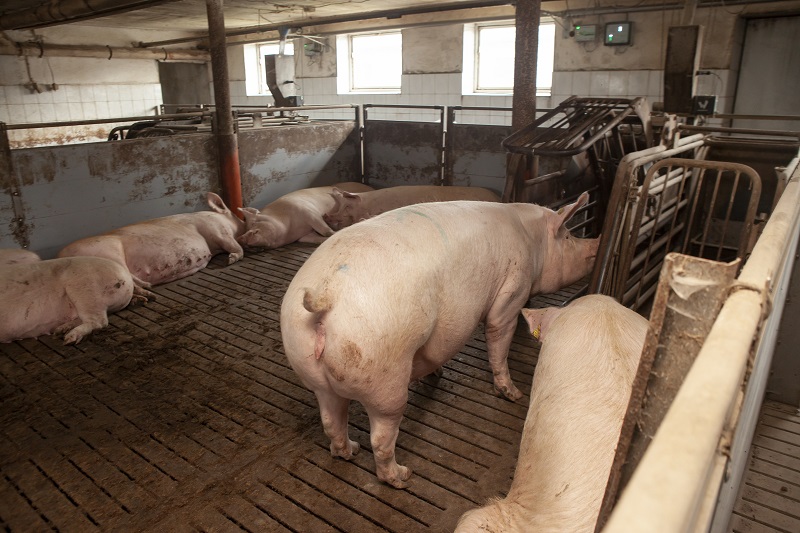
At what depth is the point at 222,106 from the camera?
7.12 metres

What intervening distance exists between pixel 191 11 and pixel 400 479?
11.2 metres

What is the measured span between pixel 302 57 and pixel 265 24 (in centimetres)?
113

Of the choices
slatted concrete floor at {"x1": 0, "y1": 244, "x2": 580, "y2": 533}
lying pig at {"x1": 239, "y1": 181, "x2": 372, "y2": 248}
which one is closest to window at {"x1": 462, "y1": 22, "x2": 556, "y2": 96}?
lying pig at {"x1": 239, "y1": 181, "x2": 372, "y2": 248}

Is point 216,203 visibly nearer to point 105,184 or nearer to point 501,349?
point 105,184

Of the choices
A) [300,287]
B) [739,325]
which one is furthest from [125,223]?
[739,325]

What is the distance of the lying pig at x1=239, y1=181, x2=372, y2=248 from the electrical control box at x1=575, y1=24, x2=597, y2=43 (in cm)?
488

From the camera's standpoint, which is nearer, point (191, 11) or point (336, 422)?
point (336, 422)

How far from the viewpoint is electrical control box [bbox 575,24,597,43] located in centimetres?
899

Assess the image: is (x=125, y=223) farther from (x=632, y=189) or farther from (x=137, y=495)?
(x=632, y=189)

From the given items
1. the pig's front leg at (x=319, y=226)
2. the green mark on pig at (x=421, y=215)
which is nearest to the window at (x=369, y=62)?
the pig's front leg at (x=319, y=226)

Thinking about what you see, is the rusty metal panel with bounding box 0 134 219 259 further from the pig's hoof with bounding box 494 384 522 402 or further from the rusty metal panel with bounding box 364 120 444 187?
the pig's hoof with bounding box 494 384 522 402

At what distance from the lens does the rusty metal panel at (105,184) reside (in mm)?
5590

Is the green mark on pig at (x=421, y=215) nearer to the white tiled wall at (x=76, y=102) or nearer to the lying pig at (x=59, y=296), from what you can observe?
the lying pig at (x=59, y=296)

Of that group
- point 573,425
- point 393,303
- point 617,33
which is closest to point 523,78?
point 393,303
